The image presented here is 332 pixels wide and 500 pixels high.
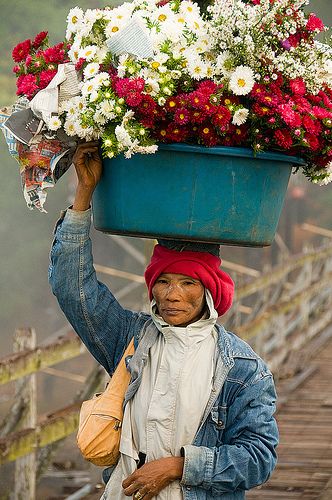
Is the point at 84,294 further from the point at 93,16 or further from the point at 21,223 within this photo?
the point at 21,223

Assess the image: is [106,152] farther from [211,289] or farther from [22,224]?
[22,224]

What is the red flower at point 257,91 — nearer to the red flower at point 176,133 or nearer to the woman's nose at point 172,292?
the red flower at point 176,133

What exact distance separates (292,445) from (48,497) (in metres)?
1.76

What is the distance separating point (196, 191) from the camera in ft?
9.30

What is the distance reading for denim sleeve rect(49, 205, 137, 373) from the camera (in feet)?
Result: 9.66

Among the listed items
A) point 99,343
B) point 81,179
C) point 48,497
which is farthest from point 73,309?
point 48,497

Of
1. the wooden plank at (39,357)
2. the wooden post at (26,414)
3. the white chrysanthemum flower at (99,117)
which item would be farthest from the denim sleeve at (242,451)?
the wooden post at (26,414)

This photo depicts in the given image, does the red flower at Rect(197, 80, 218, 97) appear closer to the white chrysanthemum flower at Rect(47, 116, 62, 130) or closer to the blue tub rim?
the blue tub rim

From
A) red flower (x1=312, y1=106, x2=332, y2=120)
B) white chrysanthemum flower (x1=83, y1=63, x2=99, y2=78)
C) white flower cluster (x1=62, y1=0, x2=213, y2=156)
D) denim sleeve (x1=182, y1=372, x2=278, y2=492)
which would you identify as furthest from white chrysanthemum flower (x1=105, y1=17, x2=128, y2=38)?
denim sleeve (x1=182, y1=372, x2=278, y2=492)

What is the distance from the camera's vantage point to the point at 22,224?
5277 millimetres

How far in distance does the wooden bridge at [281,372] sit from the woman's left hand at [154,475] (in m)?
2.18

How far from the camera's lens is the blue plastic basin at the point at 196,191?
9.26ft

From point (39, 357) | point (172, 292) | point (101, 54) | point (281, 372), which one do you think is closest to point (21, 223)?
point (39, 357)

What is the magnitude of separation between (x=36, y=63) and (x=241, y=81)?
22.7 inches
